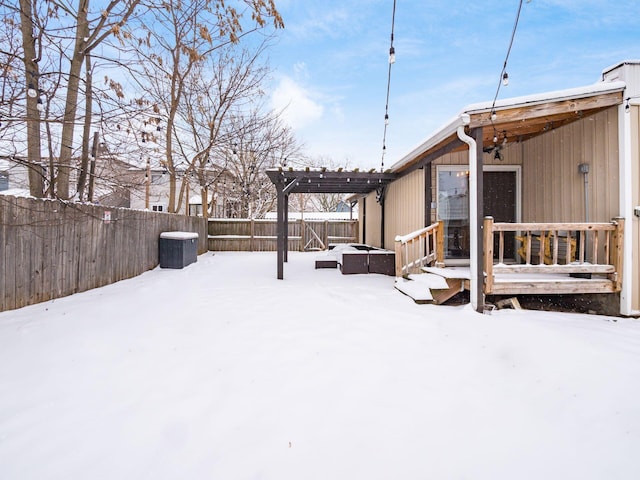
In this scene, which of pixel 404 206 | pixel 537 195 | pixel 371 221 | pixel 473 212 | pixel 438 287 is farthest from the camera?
pixel 371 221

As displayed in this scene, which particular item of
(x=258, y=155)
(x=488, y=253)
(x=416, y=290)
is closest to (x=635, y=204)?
(x=488, y=253)

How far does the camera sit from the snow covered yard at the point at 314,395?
170cm

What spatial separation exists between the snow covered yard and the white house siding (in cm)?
294

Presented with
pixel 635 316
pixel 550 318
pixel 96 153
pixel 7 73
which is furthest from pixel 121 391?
pixel 635 316

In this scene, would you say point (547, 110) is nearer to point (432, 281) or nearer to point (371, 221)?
point (432, 281)

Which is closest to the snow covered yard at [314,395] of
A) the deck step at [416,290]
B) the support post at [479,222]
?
the support post at [479,222]

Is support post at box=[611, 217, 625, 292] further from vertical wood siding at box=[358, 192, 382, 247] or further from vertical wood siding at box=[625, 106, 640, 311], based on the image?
vertical wood siding at box=[358, 192, 382, 247]

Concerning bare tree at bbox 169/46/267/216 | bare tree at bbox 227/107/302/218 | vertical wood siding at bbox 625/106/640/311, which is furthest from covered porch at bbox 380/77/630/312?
bare tree at bbox 227/107/302/218

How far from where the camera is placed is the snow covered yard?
1695mm

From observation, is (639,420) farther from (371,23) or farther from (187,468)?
(371,23)

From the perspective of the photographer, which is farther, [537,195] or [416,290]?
[537,195]

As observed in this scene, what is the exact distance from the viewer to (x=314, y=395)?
7.59ft

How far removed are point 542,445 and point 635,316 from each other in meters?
3.77

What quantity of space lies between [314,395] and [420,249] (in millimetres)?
4632
